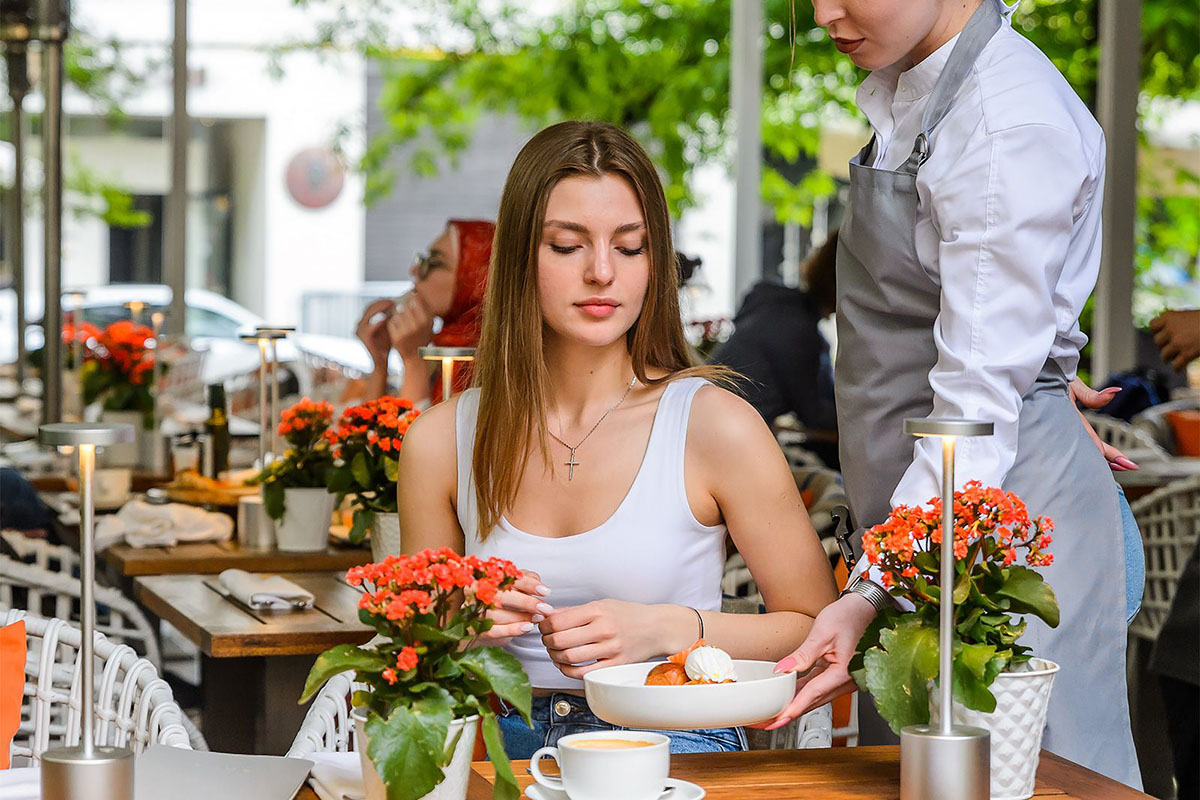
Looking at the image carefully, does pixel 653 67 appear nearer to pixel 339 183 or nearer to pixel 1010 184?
pixel 339 183

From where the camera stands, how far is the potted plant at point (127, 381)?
4.58 m

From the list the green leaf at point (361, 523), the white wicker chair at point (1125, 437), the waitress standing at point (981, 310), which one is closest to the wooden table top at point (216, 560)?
the green leaf at point (361, 523)

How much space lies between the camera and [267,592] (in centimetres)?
272

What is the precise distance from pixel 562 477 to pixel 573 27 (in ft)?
22.3

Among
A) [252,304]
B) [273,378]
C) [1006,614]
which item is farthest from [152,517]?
[252,304]

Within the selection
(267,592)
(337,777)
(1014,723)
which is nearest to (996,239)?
(1014,723)

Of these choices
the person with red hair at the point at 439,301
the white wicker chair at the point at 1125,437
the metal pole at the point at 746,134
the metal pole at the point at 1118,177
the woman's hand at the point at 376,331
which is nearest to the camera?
the person with red hair at the point at 439,301

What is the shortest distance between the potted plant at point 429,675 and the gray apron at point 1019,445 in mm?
545

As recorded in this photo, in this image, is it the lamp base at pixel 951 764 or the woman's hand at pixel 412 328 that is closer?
the lamp base at pixel 951 764

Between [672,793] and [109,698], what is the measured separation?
89cm

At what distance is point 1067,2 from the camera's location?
7332mm

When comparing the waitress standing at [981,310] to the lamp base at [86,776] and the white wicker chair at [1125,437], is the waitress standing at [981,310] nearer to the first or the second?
the lamp base at [86,776]

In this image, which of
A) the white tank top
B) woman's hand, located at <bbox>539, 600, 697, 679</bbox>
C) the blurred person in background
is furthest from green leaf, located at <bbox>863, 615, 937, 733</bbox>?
the blurred person in background

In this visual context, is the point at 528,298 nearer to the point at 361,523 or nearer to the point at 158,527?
the point at 361,523
